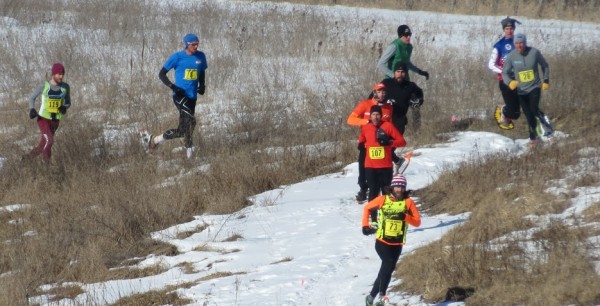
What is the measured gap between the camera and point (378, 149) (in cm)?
995

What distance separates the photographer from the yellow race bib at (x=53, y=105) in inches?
532

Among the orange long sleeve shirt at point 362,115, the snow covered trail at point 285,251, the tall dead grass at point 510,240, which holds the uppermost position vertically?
the orange long sleeve shirt at point 362,115

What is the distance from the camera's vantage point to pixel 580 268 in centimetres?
726

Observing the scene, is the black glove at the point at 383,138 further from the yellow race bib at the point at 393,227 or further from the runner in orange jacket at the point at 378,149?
the yellow race bib at the point at 393,227

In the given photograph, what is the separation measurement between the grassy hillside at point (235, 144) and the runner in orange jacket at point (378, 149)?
105 centimetres

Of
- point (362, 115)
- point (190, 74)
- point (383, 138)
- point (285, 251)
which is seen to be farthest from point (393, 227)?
point (190, 74)

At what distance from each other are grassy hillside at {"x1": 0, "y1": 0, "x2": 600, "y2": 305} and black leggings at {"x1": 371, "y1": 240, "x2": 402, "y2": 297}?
384mm

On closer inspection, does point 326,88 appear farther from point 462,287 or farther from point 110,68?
point 462,287

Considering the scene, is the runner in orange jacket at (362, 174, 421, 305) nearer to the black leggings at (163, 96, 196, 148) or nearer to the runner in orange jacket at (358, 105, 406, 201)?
the runner in orange jacket at (358, 105, 406, 201)

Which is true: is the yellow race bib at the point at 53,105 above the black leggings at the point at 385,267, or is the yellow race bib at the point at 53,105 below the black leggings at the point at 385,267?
above

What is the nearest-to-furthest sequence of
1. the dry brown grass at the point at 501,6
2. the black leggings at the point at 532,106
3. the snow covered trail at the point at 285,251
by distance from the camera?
the snow covered trail at the point at 285,251 → the black leggings at the point at 532,106 → the dry brown grass at the point at 501,6

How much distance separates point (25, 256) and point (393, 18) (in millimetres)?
15461

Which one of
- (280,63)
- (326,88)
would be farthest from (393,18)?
(326,88)

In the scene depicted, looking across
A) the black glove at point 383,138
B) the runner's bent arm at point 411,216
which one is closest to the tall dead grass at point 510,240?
the runner's bent arm at point 411,216
